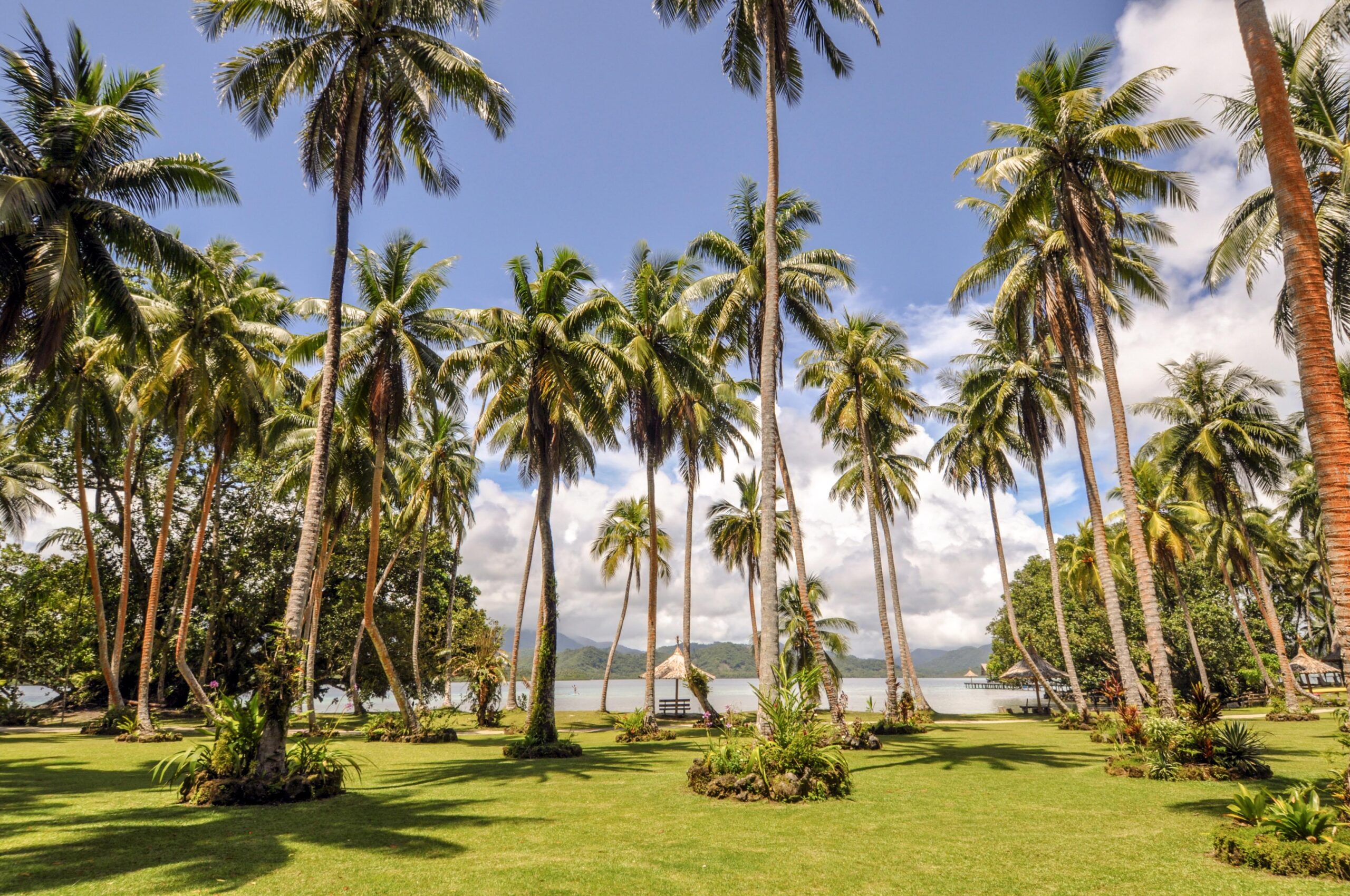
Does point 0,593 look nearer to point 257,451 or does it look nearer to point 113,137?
point 257,451

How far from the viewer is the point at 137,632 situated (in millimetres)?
32281

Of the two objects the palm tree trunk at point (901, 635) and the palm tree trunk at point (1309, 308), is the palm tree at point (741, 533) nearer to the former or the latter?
the palm tree trunk at point (901, 635)

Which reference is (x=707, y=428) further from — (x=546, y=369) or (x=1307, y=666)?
(x=1307, y=666)

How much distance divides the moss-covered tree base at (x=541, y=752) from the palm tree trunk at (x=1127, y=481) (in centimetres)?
1348

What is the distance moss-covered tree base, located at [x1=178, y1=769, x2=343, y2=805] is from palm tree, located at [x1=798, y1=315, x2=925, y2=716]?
59.2 feet

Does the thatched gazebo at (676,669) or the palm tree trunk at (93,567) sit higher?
the palm tree trunk at (93,567)

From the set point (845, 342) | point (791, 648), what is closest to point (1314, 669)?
point (791, 648)

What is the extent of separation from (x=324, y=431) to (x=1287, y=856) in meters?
14.7

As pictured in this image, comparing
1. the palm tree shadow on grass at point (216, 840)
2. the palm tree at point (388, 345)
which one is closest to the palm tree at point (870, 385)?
the palm tree at point (388, 345)

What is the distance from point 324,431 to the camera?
12859mm

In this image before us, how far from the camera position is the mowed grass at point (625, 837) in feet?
21.6

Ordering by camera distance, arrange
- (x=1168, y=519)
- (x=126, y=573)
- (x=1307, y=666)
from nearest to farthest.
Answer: (x=126, y=573)
(x=1168, y=519)
(x=1307, y=666)

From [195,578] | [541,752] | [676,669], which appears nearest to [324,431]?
[541,752]

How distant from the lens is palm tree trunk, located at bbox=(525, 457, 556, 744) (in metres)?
17.8
